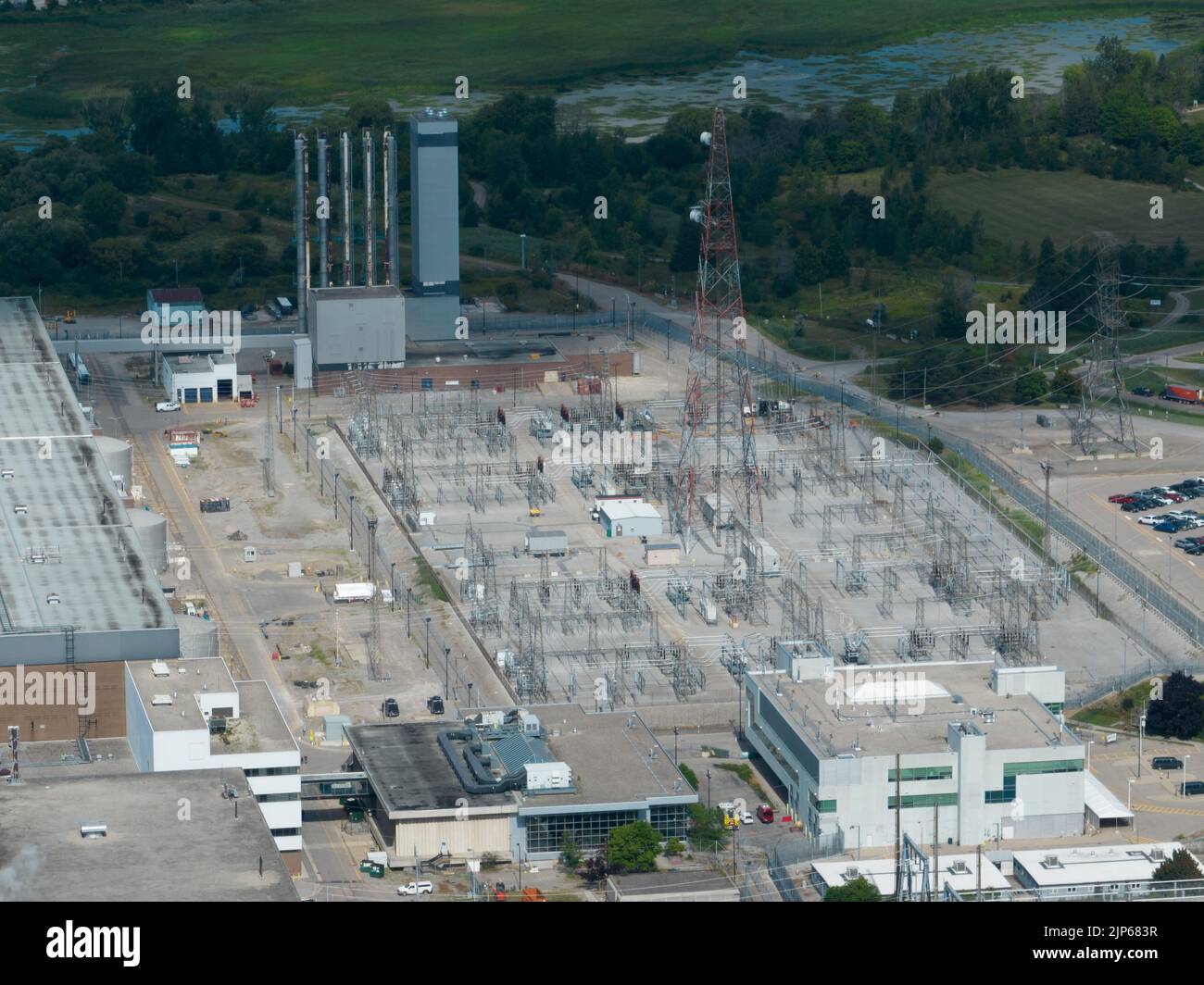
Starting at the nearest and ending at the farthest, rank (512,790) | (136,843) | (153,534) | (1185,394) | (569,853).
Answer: (136,843)
(569,853)
(512,790)
(153,534)
(1185,394)

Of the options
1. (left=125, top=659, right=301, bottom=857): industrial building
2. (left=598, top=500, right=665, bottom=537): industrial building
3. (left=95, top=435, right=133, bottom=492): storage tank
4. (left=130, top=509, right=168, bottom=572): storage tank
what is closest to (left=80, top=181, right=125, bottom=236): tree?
(left=95, top=435, right=133, bottom=492): storage tank

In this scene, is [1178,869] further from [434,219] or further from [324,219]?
[434,219]

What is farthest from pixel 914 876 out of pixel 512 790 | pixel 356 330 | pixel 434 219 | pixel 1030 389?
pixel 434 219

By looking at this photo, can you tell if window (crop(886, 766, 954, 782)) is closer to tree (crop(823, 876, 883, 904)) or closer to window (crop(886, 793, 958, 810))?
window (crop(886, 793, 958, 810))

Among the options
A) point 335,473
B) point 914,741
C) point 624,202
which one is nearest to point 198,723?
point 914,741

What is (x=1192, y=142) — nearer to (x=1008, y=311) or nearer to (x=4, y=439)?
(x=1008, y=311)

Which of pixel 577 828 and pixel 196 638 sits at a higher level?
pixel 196 638
